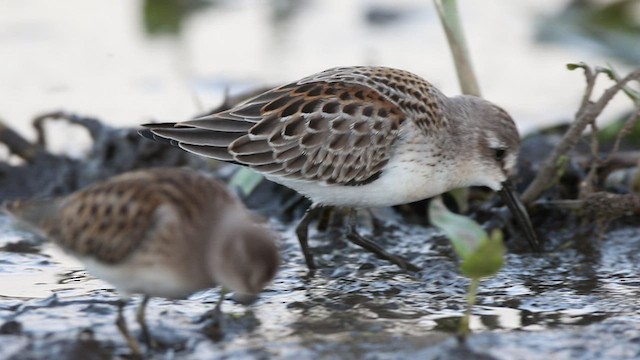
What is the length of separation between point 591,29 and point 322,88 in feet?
21.4

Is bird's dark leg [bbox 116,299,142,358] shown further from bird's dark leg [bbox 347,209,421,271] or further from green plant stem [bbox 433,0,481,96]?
green plant stem [bbox 433,0,481,96]

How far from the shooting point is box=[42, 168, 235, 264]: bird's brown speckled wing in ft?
18.3

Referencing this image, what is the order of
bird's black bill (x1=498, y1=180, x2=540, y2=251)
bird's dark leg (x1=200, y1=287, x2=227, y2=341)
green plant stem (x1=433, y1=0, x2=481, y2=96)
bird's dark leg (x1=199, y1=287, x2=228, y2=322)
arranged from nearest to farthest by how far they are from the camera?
bird's dark leg (x1=200, y1=287, x2=227, y2=341)
bird's dark leg (x1=199, y1=287, x2=228, y2=322)
bird's black bill (x1=498, y1=180, x2=540, y2=251)
green plant stem (x1=433, y1=0, x2=481, y2=96)

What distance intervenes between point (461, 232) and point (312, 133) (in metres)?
1.64

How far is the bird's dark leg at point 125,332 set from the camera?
18.3ft

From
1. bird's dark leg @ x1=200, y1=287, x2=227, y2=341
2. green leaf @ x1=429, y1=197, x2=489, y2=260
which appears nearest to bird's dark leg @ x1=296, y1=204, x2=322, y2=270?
bird's dark leg @ x1=200, y1=287, x2=227, y2=341

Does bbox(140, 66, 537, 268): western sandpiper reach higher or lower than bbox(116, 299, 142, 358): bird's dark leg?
higher

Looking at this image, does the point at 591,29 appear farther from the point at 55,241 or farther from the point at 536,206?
the point at 55,241

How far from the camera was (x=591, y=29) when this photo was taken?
13.0 metres

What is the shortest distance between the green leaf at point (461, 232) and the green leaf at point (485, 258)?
39 mm

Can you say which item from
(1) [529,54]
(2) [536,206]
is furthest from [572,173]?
(1) [529,54]

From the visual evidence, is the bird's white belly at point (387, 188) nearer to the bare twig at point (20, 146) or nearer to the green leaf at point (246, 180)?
Answer: the green leaf at point (246, 180)

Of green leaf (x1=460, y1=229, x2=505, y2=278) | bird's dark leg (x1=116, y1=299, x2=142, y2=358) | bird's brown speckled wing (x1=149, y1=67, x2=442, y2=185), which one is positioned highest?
bird's brown speckled wing (x1=149, y1=67, x2=442, y2=185)

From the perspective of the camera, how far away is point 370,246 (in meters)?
7.48
